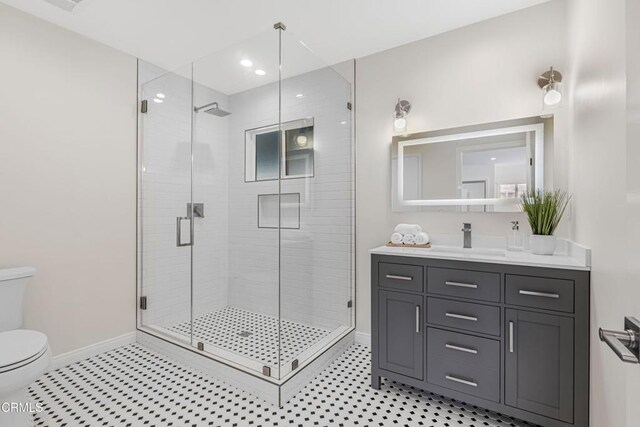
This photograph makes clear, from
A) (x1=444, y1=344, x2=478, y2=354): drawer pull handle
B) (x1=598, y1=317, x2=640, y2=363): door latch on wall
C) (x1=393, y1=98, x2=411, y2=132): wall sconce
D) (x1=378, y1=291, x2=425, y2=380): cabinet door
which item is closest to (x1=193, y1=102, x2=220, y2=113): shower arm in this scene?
(x1=393, y1=98, x2=411, y2=132): wall sconce

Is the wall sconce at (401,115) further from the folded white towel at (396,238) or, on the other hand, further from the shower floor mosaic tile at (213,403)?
the shower floor mosaic tile at (213,403)

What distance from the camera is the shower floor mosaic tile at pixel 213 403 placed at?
5.58ft

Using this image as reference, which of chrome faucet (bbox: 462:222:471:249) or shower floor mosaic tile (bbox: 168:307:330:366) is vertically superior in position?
chrome faucet (bbox: 462:222:471:249)

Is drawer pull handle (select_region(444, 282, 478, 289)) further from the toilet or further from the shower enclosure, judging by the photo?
the toilet

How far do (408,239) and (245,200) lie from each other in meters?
1.45

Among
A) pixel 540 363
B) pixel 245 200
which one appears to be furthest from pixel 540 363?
pixel 245 200

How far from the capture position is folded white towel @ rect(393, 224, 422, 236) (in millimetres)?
2354

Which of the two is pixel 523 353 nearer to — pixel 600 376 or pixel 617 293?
pixel 600 376

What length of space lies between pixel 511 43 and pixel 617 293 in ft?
6.05

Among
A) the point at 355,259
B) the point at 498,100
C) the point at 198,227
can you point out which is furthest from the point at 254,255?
the point at 498,100

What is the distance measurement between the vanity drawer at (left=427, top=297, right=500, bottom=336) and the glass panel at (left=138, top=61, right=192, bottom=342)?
2096 millimetres

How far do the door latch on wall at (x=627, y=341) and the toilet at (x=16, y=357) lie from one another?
2.28 metres

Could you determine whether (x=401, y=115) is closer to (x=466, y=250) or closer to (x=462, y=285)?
(x=466, y=250)

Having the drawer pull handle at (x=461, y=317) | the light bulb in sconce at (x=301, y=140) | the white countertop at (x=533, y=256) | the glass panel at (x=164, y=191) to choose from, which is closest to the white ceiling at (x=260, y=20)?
the glass panel at (x=164, y=191)
